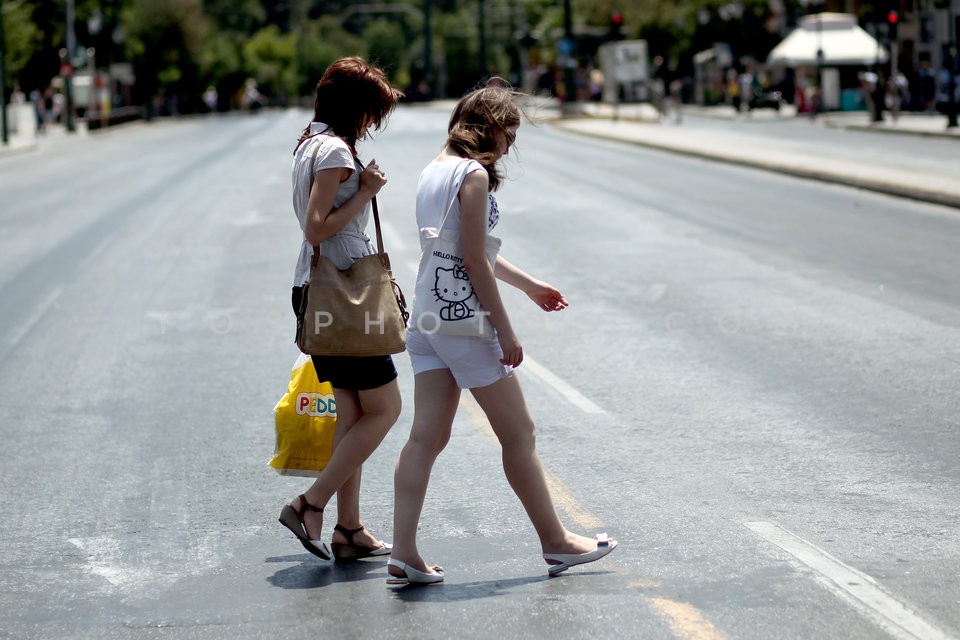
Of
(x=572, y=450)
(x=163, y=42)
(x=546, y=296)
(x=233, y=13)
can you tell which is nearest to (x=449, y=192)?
(x=546, y=296)

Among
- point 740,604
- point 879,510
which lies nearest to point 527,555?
point 740,604

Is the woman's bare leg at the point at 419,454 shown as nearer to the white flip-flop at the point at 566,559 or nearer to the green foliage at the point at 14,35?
the white flip-flop at the point at 566,559

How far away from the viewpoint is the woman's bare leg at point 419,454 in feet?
16.5

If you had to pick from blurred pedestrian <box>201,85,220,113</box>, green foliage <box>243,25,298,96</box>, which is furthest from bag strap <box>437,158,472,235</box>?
green foliage <box>243,25,298,96</box>

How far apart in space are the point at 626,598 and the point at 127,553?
2.00 metres

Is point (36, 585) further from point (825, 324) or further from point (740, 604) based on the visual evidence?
point (825, 324)

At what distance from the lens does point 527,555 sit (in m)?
5.39

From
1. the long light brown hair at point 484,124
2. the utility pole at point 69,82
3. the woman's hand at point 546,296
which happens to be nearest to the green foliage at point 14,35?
the utility pole at point 69,82

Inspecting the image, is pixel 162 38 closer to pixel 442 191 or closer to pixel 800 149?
pixel 800 149

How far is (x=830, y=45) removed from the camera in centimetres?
5622

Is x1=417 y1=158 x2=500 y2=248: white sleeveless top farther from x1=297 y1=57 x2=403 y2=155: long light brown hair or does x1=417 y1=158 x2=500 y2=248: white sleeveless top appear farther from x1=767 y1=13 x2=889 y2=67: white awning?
x1=767 y1=13 x2=889 y2=67: white awning

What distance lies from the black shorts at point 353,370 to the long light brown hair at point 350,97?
604 millimetres

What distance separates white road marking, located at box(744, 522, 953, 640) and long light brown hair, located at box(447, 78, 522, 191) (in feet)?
5.87

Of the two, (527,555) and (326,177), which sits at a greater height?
(326,177)
